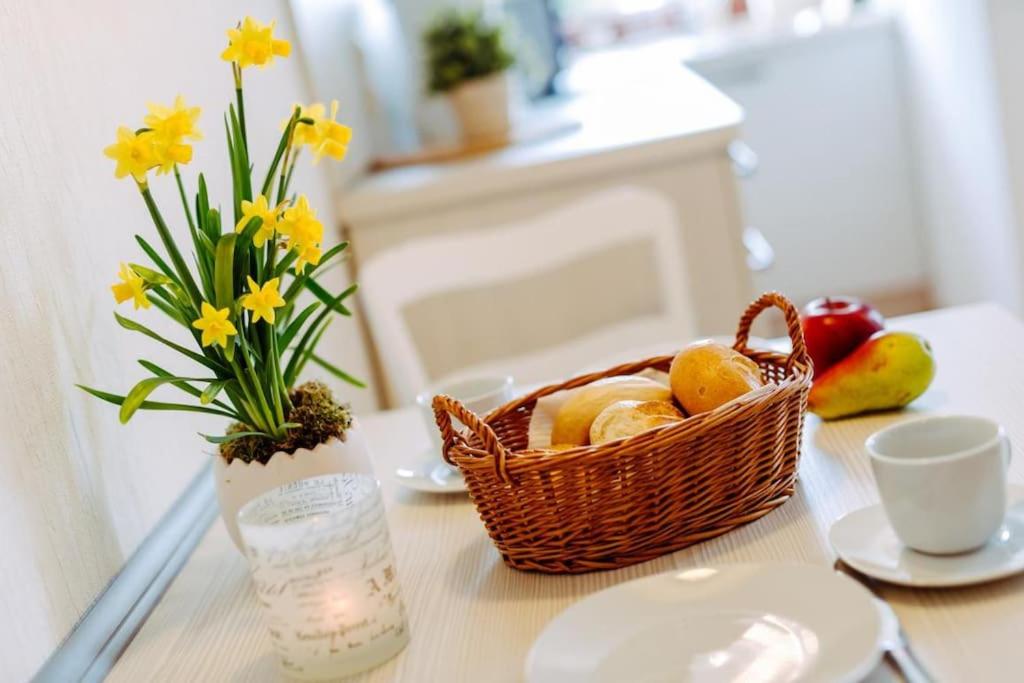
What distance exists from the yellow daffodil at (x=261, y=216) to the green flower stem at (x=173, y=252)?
5 centimetres

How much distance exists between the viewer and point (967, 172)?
9.47 ft

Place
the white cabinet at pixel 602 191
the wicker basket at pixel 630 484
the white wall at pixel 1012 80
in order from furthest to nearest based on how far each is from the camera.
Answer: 1. the white wall at pixel 1012 80
2. the white cabinet at pixel 602 191
3. the wicker basket at pixel 630 484

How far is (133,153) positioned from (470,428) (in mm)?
263

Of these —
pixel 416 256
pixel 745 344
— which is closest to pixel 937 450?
pixel 745 344

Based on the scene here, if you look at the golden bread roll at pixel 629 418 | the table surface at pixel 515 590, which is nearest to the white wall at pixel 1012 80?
the table surface at pixel 515 590

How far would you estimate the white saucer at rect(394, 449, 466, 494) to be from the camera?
3.16 ft

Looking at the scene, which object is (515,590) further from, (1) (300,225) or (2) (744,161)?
(2) (744,161)

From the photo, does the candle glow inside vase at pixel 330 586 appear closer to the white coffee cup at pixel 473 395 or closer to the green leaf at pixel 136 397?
the green leaf at pixel 136 397

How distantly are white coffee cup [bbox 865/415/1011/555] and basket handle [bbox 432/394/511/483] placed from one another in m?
0.21

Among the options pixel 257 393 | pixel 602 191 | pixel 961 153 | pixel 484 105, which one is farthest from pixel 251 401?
pixel 961 153

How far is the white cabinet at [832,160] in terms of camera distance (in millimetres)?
3242

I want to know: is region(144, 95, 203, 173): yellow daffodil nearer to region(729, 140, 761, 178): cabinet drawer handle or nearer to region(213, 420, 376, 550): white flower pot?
region(213, 420, 376, 550): white flower pot

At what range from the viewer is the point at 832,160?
332 cm

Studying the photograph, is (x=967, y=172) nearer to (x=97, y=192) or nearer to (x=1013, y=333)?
(x=1013, y=333)
